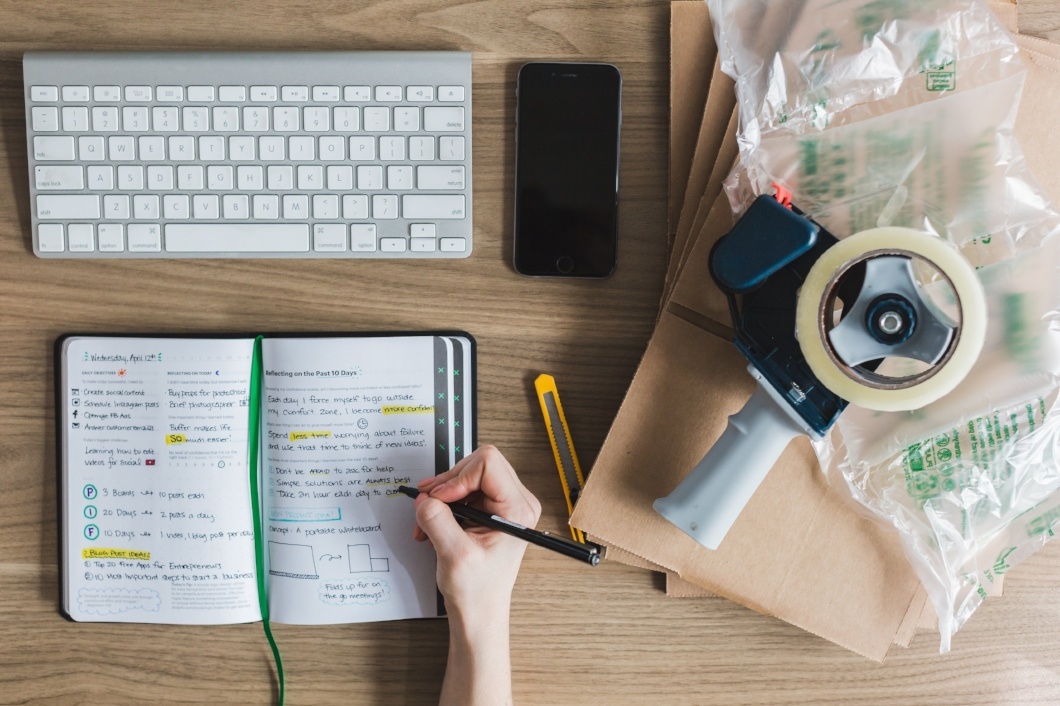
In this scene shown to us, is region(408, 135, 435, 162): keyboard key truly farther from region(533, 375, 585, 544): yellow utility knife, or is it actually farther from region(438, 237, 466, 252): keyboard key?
region(533, 375, 585, 544): yellow utility knife

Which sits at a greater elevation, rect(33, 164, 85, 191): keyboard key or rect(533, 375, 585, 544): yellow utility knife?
rect(33, 164, 85, 191): keyboard key

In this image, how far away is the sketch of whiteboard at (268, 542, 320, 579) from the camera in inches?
27.6

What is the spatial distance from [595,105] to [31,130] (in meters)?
0.51

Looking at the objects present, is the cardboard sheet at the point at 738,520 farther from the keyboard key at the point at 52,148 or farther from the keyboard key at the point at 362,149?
the keyboard key at the point at 52,148

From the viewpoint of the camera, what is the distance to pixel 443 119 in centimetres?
67

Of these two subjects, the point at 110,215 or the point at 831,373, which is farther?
the point at 110,215

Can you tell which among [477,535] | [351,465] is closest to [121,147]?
[351,465]

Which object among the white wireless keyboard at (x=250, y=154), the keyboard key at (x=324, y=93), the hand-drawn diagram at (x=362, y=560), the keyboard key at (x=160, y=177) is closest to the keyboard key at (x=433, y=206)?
the white wireless keyboard at (x=250, y=154)

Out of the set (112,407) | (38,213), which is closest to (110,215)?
(38,213)

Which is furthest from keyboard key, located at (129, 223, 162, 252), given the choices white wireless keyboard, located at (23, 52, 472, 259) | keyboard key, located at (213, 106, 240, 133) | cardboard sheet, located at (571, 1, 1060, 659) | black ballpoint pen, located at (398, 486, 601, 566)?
cardboard sheet, located at (571, 1, 1060, 659)

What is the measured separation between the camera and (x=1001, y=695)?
28.2 inches

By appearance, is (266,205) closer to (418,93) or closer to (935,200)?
(418,93)

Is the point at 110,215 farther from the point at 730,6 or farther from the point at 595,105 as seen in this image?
the point at 730,6

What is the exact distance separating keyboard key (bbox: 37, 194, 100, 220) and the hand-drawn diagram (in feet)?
1.26
